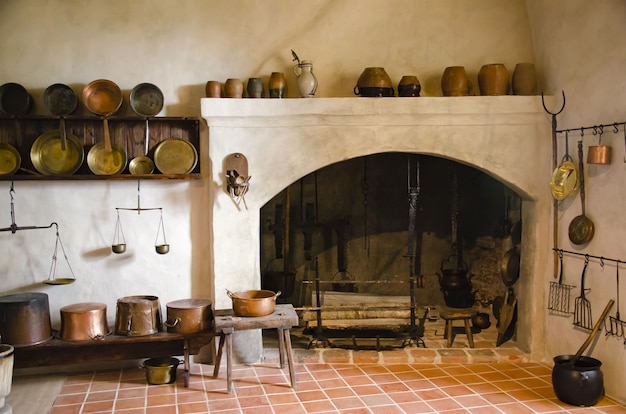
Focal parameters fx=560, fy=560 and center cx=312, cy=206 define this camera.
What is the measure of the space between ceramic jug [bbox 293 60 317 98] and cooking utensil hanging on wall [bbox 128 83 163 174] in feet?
3.85

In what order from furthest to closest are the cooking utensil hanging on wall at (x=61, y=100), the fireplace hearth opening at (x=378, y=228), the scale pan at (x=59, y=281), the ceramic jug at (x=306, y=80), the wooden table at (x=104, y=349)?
the fireplace hearth opening at (x=378, y=228)
the ceramic jug at (x=306, y=80)
the cooking utensil hanging on wall at (x=61, y=100)
the scale pan at (x=59, y=281)
the wooden table at (x=104, y=349)

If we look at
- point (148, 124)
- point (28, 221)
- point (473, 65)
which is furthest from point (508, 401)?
point (28, 221)

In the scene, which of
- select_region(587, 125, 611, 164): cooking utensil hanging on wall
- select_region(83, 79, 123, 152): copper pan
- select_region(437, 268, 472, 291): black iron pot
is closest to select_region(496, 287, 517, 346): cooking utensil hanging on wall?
select_region(437, 268, 472, 291): black iron pot

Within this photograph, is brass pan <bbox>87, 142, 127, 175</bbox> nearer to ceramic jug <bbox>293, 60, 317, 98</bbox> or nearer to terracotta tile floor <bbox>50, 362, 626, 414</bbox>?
ceramic jug <bbox>293, 60, 317, 98</bbox>

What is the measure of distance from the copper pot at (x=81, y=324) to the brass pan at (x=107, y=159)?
1120 mm

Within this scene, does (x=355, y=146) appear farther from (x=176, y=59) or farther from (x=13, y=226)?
(x=13, y=226)

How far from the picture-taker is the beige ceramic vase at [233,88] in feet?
15.1

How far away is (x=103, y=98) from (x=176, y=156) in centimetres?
74

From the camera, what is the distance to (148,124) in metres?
4.68

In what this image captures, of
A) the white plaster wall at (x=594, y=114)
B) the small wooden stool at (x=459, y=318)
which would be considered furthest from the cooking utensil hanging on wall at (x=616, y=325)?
the small wooden stool at (x=459, y=318)

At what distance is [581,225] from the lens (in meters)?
4.28

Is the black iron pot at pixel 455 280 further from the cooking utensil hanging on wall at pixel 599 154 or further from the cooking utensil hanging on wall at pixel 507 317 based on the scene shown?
the cooking utensil hanging on wall at pixel 599 154

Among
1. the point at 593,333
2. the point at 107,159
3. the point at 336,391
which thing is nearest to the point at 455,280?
the point at 593,333

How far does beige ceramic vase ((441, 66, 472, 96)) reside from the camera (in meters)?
4.68
